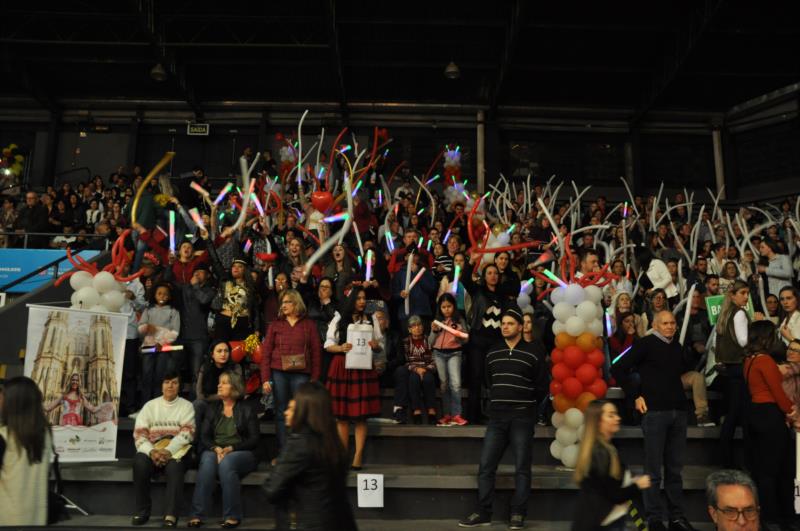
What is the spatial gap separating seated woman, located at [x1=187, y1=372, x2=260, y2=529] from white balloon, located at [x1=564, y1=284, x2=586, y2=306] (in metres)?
2.97

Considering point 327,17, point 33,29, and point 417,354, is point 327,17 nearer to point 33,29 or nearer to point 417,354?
point 33,29

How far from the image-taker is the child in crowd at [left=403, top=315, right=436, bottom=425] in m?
7.22

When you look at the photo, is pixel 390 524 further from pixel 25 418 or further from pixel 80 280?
pixel 80 280

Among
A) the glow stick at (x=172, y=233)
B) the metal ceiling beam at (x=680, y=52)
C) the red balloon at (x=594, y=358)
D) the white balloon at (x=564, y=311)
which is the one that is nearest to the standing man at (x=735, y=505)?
the red balloon at (x=594, y=358)

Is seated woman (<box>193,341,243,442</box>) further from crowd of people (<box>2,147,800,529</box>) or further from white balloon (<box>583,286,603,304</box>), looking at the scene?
white balloon (<box>583,286,603,304</box>)

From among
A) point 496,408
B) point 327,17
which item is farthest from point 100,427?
point 327,17

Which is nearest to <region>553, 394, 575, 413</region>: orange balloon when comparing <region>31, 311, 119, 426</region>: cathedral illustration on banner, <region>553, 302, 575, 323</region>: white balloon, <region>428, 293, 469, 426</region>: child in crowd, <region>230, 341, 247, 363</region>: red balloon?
<region>553, 302, 575, 323</region>: white balloon

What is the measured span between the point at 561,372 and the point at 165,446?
340 cm

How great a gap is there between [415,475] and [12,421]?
3253 millimetres

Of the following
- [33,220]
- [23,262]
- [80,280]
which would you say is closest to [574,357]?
[80,280]

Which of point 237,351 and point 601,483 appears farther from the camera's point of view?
point 237,351

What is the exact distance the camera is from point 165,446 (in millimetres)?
6070

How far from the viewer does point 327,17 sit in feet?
53.8

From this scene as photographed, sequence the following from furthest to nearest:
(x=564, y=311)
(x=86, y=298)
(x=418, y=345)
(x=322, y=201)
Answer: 1. (x=322, y=201)
2. (x=418, y=345)
3. (x=86, y=298)
4. (x=564, y=311)
